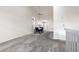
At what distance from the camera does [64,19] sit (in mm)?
6645

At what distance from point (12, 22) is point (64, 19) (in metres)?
3.45

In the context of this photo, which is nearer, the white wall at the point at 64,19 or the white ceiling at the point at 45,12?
the white wall at the point at 64,19

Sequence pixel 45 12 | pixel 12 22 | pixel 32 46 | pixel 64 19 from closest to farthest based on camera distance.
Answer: pixel 32 46 → pixel 64 19 → pixel 12 22 → pixel 45 12

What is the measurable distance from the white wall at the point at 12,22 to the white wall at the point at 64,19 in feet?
9.32

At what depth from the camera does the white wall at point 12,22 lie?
6.03 m

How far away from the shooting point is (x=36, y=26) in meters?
12.7

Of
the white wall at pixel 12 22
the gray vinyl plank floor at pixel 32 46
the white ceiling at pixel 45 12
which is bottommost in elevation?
the gray vinyl plank floor at pixel 32 46

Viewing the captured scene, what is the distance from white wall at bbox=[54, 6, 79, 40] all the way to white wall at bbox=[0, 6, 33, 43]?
2.84 meters

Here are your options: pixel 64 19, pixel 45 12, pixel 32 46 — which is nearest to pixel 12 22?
pixel 32 46

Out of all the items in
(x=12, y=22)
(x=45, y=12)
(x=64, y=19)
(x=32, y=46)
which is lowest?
(x=32, y=46)

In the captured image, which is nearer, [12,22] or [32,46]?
[32,46]

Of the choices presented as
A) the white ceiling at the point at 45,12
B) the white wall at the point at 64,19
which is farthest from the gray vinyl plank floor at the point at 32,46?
the white ceiling at the point at 45,12

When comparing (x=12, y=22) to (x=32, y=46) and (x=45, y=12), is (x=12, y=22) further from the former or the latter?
(x=45, y=12)

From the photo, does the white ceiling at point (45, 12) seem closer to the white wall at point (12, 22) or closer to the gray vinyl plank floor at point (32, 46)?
the white wall at point (12, 22)
